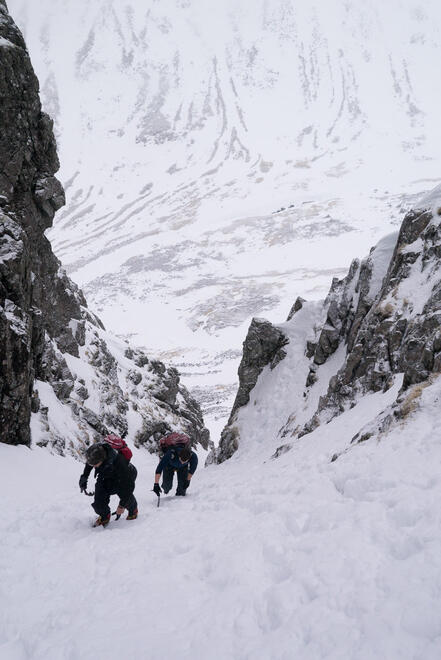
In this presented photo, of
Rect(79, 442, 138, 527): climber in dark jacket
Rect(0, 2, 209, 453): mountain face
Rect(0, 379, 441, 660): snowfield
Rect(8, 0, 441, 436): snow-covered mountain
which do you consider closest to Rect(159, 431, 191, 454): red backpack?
Rect(0, 2, 209, 453): mountain face

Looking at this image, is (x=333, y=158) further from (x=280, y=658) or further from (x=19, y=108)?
(x=280, y=658)

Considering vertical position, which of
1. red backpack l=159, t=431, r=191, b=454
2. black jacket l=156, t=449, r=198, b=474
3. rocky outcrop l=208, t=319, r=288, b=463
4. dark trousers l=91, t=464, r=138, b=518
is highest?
dark trousers l=91, t=464, r=138, b=518

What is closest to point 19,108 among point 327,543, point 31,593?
point 31,593

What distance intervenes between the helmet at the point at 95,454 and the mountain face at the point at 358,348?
4.23 meters

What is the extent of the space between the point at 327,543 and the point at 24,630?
267cm

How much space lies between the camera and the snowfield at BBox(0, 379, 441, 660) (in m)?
2.95

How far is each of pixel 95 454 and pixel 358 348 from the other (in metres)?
9.23

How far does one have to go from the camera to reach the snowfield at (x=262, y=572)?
9.67 ft

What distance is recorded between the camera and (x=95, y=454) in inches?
258

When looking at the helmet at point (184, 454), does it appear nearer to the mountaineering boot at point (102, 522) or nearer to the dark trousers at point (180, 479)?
the dark trousers at point (180, 479)

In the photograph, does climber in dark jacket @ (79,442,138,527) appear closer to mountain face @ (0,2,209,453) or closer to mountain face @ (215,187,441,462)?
A: mountain face @ (0,2,209,453)

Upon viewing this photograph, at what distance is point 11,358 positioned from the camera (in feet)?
38.6

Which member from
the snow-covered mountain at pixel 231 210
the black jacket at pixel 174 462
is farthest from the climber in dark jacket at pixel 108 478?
the snow-covered mountain at pixel 231 210

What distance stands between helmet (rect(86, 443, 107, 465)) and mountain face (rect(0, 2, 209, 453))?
10.1 ft
